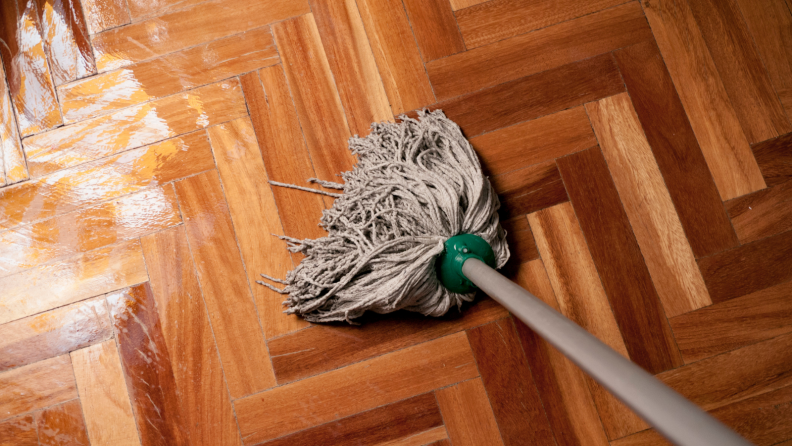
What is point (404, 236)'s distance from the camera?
85cm

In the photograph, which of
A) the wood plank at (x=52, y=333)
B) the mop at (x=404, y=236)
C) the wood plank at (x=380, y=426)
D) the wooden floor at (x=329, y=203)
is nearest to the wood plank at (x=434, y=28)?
the wooden floor at (x=329, y=203)

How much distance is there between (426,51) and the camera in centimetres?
104

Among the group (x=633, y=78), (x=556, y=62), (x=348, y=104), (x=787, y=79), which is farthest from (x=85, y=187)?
(x=787, y=79)

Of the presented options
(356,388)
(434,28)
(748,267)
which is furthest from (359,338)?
(748,267)

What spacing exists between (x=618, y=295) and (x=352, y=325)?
0.47 meters

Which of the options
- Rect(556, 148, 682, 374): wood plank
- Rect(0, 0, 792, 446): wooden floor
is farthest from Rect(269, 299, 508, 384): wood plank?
Rect(556, 148, 682, 374): wood plank

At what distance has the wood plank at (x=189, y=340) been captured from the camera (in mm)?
925

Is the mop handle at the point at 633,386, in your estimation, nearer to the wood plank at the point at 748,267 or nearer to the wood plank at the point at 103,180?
the wood plank at the point at 748,267

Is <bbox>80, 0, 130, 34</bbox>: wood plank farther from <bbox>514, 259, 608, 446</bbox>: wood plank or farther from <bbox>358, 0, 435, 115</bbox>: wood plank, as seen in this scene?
<bbox>514, 259, 608, 446</bbox>: wood plank

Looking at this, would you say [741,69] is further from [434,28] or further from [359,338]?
[359,338]

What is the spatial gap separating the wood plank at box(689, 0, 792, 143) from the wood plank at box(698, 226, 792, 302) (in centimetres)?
20

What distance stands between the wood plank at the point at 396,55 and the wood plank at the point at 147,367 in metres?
0.56

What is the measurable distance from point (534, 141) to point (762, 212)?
442mm

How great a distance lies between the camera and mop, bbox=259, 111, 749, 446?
0.85m
